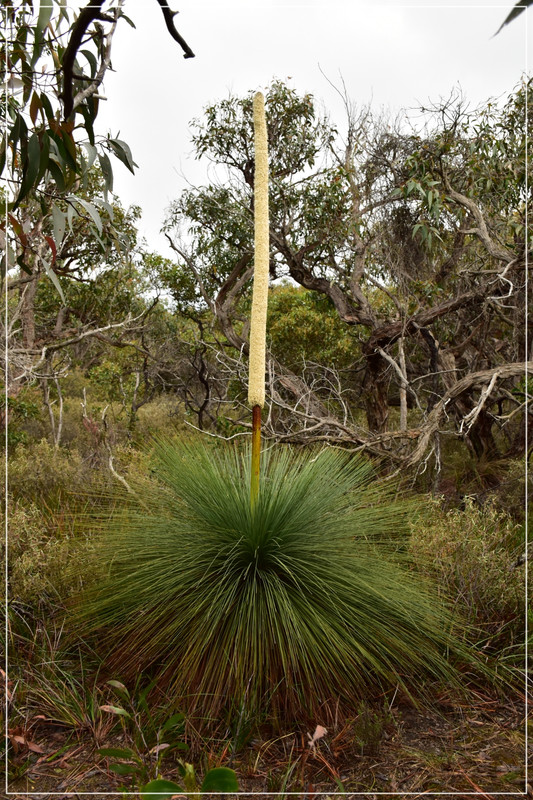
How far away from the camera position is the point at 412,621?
2885mm

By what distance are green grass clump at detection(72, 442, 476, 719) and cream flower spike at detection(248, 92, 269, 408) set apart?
0.59 meters

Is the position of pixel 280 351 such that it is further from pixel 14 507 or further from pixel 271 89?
pixel 14 507

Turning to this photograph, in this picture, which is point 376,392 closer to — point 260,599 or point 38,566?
point 38,566

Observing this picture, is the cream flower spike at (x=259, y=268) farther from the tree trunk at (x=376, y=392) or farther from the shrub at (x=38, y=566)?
the tree trunk at (x=376, y=392)

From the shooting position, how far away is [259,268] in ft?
9.20

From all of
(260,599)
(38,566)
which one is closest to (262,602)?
(260,599)

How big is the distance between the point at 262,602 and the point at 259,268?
4.58ft

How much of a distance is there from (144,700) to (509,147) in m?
5.36

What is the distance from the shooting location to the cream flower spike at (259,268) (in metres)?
2.71

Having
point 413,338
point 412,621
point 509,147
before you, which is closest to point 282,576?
point 412,621

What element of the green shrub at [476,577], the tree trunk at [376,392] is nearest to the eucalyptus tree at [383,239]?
the tree trunk at [376,392]

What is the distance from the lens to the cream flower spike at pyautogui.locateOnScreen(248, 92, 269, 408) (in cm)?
271

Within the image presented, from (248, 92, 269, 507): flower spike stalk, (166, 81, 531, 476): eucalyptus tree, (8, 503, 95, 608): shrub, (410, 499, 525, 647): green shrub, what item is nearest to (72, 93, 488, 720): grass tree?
(248, 92, 269, 507): flower spike stalk

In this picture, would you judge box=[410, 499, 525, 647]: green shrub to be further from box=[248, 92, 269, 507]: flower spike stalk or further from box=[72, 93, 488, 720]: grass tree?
box=[248, 92, 269, 507]: flower spike stalk
